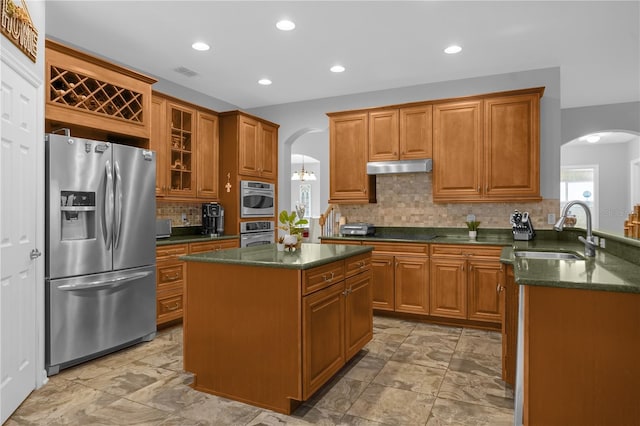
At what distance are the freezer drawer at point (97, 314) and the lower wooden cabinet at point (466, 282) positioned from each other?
289cm

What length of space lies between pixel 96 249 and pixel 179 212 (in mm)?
1819

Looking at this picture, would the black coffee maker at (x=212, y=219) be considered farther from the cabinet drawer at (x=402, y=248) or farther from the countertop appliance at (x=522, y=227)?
the countertop appliance at (x=522, y=227)

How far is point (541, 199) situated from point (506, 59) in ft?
5.02

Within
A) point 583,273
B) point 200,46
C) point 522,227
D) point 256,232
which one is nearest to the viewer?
point 583,273

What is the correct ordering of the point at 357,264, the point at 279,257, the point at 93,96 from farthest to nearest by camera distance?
the point at 93,96 < the point at 357,264 < the point at 279,257

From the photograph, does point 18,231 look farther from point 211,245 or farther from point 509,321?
point 509,321

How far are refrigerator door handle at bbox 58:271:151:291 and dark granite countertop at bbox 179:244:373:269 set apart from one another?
1097 millimetres

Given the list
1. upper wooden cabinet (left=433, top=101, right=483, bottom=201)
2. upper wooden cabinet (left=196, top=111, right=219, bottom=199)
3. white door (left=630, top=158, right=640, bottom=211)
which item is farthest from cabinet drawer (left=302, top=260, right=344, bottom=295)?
white door (left=630, top=158, right=640, bottom=211)

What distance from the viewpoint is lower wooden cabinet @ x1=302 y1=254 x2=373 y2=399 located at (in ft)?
7.70

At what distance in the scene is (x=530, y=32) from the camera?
358cm

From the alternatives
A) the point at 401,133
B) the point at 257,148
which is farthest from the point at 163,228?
the point at 401,133

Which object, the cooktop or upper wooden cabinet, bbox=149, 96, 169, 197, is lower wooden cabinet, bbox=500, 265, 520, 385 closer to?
the cooktop

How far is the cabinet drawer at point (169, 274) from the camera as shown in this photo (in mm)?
3994

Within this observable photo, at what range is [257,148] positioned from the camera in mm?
5527
